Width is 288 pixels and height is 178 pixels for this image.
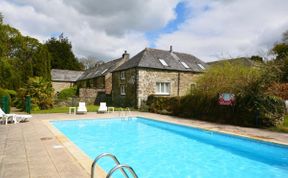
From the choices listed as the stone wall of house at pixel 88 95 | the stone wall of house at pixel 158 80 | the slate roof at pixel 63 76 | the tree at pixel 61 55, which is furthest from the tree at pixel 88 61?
the stone wall of house at pixel 158 80

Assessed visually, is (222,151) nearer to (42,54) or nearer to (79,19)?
(79,19)

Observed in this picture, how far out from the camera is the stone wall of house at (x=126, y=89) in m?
23.2

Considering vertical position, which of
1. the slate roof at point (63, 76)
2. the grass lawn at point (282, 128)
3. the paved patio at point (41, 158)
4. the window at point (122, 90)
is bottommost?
the paved patio at point (41, 158)

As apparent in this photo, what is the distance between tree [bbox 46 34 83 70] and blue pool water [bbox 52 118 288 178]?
143ft

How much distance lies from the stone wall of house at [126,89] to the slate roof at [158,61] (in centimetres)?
96

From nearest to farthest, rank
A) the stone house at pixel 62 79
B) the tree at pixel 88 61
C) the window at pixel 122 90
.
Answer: the window at pixel 122 90, the stone house at pixel 62 79, the tree at pixel 88 61

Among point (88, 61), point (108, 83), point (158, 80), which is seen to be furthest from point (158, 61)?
point (88, 61)

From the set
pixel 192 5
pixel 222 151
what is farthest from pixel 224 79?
pixel 222 151

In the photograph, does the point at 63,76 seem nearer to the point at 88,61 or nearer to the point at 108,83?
the point at 108,83

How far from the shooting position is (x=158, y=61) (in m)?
24.4

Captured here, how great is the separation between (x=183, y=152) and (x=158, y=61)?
1712 centimetres

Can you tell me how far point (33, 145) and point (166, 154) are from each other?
14.4 feet

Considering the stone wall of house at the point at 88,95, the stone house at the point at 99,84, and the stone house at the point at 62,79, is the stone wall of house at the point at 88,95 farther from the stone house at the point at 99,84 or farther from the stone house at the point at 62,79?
the stone house at the point at 62,79

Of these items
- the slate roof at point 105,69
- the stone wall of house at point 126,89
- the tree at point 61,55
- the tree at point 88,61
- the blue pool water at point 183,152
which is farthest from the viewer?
the tree at point 88,61
